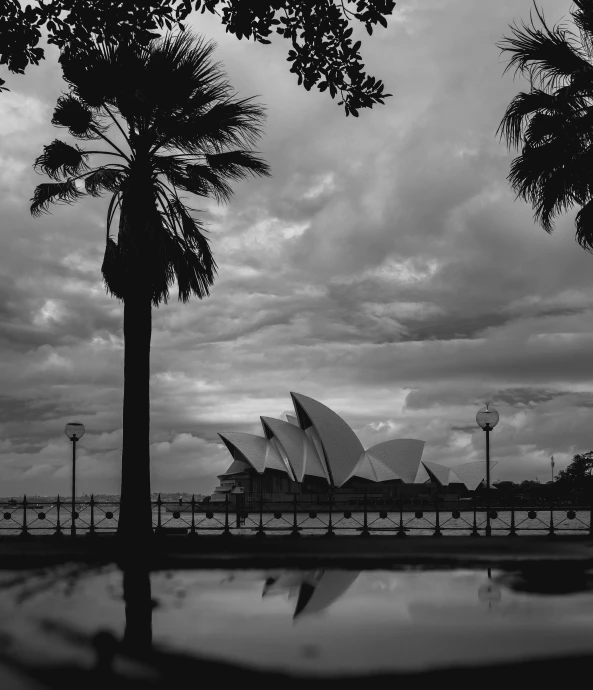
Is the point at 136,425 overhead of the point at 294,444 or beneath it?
overhead

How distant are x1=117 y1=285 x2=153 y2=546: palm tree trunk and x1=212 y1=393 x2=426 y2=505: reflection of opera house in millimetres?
47181

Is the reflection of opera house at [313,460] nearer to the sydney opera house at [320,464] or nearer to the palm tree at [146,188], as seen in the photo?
the sydney opera house at [320,464]

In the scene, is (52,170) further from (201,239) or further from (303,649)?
(303,649)

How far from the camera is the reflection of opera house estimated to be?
76.8m

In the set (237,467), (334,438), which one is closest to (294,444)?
(334,438)

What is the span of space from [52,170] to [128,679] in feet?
48.1

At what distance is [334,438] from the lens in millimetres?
77375

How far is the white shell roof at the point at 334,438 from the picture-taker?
72500 mm

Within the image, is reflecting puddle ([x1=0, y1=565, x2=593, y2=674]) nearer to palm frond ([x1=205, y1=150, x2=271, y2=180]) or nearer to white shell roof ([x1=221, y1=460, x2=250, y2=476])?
palm frond ([x1=205, y1=150, x2=271, y2=180])

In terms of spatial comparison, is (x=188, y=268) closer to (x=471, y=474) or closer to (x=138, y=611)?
(x=138, y=611)

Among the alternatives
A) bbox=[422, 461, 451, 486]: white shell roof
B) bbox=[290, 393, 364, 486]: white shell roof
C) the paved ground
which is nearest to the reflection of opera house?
bbox=[290, 393, 364, 486]: white shell roof

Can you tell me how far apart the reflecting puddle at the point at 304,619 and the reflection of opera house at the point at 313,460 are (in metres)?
53.4

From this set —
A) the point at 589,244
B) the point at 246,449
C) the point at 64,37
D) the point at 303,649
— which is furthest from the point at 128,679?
the point at 246,449

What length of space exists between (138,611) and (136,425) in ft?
28.8
